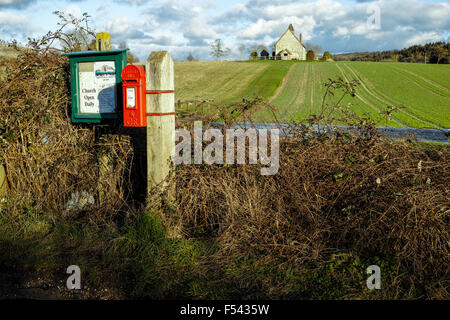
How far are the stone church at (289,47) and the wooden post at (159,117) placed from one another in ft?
318

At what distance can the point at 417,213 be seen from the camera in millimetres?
3941

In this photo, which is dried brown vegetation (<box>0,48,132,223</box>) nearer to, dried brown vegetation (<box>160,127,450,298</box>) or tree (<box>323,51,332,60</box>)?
dried brown vegetation (<box>160,127,450,298</box>)

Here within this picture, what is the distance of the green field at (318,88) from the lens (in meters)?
24.6

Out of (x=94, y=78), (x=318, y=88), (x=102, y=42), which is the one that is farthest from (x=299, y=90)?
(x=94, y=78)

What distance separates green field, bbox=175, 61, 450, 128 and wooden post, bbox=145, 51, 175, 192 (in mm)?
16163

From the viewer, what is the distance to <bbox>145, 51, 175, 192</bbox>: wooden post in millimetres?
4832

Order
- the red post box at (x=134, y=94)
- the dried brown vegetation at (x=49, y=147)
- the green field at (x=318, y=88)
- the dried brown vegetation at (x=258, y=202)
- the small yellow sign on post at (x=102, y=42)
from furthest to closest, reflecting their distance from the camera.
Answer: the green field at (x=318, y=88) → the small yellow sign on post at (x=102, y=42) → the dried brown vegetation at (x=49, y=147) → the red post box at (x=134, y=94) → the dried brown vegetation at (x=258, y=202)

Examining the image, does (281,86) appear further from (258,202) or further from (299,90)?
(258,202)

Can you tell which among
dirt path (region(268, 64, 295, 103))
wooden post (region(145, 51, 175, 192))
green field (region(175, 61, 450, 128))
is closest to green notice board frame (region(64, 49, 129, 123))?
wooden post (region(145, 51, 175, 192))

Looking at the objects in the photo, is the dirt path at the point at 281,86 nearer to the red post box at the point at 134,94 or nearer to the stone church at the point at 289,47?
the red post box at the point at 134,94

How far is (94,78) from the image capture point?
5.51m

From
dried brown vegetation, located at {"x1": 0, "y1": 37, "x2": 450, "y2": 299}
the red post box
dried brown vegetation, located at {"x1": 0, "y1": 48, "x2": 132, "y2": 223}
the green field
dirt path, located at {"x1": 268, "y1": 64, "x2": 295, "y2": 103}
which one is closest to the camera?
dried brown vegetation, located at {"x1": 0, "y1": 37, "x2": 450, "y2": 299}

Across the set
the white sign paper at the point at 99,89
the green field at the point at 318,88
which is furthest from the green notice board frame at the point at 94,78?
the green field at the point at 318,88

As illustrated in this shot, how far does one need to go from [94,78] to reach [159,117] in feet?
4.47
